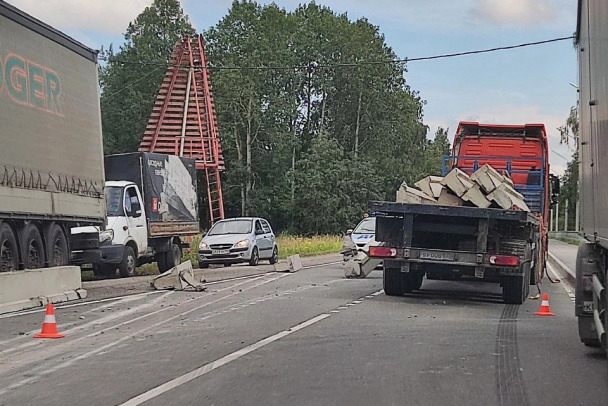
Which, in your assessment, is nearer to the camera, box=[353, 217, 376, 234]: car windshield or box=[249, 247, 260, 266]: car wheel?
box=[353, 217, 376, 234]: car windshield

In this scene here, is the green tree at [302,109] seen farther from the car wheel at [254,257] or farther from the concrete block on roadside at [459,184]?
the concrete block on roadside at [459,184]

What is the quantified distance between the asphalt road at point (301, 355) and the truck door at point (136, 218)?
6.75 metres

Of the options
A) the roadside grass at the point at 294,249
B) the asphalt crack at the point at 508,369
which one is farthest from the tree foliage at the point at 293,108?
the asphalt crack at the point at 508,369

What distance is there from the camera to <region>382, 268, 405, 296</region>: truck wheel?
53.4 ft

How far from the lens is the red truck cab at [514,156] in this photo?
19311 mm

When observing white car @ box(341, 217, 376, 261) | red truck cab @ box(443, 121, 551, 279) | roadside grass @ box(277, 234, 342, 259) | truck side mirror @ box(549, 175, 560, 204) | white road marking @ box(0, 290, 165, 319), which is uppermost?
red truck cab @ box(443, 121, 551, 279)

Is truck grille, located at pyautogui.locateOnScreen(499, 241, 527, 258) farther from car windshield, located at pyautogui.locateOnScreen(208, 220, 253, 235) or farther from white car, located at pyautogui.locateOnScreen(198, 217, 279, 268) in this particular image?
car windshield, located at pyautogui.locateOnScreen(208, 220, 253, 235)

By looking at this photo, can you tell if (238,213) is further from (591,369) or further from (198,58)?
(591,369)

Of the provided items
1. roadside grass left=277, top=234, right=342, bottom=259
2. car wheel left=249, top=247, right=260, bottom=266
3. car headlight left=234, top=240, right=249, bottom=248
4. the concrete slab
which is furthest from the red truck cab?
roadside grass left=277, top=234, right=342, bottom=259

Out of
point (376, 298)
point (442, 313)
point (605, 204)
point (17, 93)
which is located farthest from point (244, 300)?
point (605, 204)

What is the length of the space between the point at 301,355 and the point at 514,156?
462 inches

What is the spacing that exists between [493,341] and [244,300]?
6.20 meters

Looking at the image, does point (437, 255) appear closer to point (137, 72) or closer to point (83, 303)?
point (83, 303)

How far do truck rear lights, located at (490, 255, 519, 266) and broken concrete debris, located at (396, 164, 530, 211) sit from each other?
813mm
